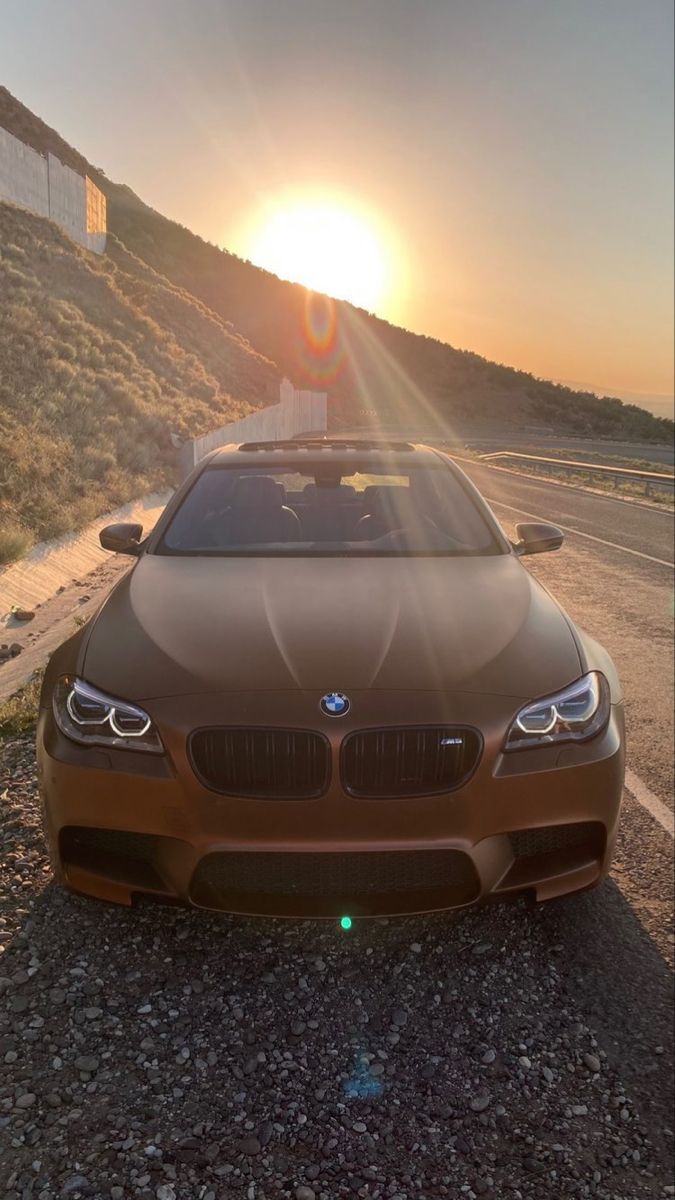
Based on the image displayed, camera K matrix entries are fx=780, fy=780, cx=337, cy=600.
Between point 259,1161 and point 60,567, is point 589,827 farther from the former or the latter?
point 60,567

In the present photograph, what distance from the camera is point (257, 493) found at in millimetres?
4281

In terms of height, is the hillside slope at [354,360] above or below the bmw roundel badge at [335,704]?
above

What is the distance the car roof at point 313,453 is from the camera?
4.58m

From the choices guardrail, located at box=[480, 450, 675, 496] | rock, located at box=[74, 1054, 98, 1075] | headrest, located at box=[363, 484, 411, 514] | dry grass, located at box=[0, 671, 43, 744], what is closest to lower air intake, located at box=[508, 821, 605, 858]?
rock, located at box=[74, 1054, 98, 1075]

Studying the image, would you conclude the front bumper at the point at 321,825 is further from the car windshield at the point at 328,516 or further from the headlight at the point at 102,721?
the car windshield at the point at 328,516

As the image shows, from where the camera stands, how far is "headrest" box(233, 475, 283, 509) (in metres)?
4.22

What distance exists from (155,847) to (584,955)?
64.5 inches

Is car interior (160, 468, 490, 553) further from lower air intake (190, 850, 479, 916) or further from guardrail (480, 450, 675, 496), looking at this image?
guardrail (480, 450, 675, 496)

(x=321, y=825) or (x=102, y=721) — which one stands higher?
(x=102, y=721)

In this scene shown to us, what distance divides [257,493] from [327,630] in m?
1.66

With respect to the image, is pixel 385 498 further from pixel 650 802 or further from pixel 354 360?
pixel 354 360

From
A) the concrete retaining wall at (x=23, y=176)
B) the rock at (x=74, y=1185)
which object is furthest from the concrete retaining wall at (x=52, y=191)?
the rock at (x=74, y=1185)

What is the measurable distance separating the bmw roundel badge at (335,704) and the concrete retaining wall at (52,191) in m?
39.2

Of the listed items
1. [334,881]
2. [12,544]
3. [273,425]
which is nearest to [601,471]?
[273,425]
